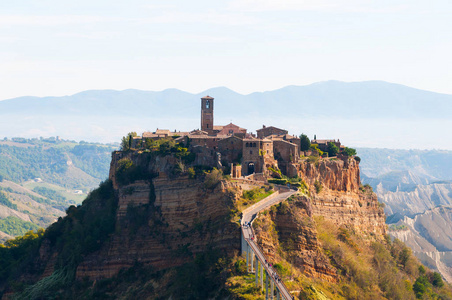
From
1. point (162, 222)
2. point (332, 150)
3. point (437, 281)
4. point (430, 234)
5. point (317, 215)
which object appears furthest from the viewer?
point (430, 234)

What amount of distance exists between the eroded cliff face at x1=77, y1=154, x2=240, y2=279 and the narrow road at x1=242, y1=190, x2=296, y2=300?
202cm

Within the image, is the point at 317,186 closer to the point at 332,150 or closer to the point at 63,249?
the point at 332,150

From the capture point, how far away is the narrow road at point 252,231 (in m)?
52.3

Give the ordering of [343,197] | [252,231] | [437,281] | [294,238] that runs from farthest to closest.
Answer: [437,281]
[343,197]
[294,238]
[252,231]

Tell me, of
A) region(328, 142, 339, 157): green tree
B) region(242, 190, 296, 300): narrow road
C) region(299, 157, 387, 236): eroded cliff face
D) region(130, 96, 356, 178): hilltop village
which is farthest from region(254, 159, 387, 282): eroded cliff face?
region(130, 96, 356, 178): hilltop village

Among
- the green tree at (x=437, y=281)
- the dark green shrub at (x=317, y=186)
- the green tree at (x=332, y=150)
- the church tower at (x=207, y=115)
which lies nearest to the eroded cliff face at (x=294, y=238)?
the dark green shrub at (x=317, y=186)

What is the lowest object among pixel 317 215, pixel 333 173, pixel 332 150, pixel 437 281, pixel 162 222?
pixel 437 281

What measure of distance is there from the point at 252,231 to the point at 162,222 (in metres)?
14.7

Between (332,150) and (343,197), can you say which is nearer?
(343,197)

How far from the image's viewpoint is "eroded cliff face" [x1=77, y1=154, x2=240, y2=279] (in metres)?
65.5

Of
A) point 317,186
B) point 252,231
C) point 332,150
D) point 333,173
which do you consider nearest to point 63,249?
point 252,231

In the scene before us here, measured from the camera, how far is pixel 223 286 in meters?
56.5

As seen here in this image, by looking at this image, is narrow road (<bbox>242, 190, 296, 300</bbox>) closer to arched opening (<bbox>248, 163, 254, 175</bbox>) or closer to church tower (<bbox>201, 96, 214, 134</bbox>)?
arched opening (<bbox>248, 163, 254, 175</bbox>)

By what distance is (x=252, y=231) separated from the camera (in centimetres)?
5953
